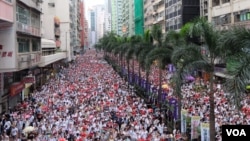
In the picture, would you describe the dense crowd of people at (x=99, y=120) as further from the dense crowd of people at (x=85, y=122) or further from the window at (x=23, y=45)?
the window at (x=23, y=45)

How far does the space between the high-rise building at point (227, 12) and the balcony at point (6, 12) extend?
17.1 metres

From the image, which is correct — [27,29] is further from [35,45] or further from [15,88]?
[35,45]

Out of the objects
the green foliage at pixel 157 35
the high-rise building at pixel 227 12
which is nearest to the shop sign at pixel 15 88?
the green foliage at pixel 157 35

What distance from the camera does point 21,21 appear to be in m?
28.9

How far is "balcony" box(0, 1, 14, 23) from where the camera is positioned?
2246 cm

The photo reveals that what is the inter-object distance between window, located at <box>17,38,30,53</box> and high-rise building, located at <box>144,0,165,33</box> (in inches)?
1580

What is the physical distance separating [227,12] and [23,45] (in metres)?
21.6

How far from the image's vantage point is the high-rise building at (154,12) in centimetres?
8050

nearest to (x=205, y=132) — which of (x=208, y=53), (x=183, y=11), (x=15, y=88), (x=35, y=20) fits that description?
(x=208, y=53)

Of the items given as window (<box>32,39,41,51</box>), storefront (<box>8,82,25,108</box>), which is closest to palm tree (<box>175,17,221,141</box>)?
storefront (<box>8,82,25,108</box>)

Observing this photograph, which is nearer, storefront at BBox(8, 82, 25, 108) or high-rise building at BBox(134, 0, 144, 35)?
storefront at BBox(8, 82, 25, 108)

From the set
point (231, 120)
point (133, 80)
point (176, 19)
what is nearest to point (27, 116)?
point (231, 120)

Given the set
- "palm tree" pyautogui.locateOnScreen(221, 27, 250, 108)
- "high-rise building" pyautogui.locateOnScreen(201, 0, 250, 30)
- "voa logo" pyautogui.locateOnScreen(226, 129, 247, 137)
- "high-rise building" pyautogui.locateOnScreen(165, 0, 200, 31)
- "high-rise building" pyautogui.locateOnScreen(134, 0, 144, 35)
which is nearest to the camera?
"voa logo" pyautogui.locateOnScreen(226, 129, 247, 137)

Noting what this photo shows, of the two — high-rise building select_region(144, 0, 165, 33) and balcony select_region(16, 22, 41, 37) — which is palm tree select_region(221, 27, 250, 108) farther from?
high-rise building select_region(144, 0, 165, 33)
